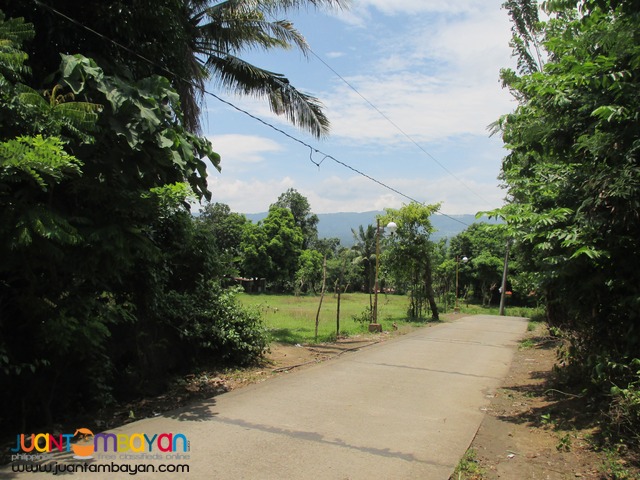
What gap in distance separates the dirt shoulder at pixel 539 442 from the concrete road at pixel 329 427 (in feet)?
0.75

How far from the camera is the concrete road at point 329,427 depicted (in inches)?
176

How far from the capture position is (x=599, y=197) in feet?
17.2

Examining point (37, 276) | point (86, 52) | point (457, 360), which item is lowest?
point (457, 360)

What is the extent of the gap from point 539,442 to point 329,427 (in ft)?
8.21

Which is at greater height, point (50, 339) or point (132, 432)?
point (50, 339)

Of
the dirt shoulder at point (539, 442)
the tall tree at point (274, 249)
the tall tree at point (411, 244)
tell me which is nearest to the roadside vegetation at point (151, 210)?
the dirt shoulder at point (539, 442)

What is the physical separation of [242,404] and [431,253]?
680 inches

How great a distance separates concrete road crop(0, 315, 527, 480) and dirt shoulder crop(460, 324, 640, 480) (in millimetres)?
229

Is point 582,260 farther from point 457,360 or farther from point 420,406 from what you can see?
point 457,360

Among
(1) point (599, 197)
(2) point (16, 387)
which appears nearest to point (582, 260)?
(1) point (599, 197)

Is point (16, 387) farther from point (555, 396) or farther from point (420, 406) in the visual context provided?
point (555, 396)

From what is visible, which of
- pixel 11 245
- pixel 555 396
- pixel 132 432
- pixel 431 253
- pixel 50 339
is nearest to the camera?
pixel 11 245

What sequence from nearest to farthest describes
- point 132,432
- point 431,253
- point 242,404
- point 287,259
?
point 132,432
point 242,404
point 431,253
point 287,259

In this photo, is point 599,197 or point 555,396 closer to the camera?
point 599,197
